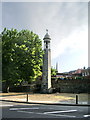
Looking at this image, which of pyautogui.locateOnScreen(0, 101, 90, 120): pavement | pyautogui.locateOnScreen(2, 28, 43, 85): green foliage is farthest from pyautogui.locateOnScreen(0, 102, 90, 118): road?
pyautogui.locateOnScreen(2, 28, 43, 85): green foliage

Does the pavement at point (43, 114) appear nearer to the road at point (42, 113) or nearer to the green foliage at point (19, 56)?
the road at point (42, 113)

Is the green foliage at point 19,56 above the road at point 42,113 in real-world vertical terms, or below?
above

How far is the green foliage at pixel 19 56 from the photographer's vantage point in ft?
96.2

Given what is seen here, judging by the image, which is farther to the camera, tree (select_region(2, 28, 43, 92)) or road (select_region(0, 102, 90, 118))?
tree (select_region(2, 28, 43, 92))

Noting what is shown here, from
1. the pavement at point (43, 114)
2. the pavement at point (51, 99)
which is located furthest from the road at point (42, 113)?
the pavement at point (51, 99)

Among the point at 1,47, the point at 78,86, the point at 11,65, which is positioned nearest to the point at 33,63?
the point at 11,65

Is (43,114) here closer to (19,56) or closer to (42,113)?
(42,113)

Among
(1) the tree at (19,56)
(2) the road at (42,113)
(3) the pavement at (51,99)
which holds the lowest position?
(3) the pavement at (51,99)

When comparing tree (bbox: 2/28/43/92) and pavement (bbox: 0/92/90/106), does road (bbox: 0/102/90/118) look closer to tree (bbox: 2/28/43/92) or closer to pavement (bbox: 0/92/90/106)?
pavement (bbox: 0/92/90/106)

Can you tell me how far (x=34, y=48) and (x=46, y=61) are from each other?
11.7 feet

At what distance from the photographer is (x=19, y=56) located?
99.0ft

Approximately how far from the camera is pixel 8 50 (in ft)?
97.5

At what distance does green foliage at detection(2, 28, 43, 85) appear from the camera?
29.3m

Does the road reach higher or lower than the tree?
lower
